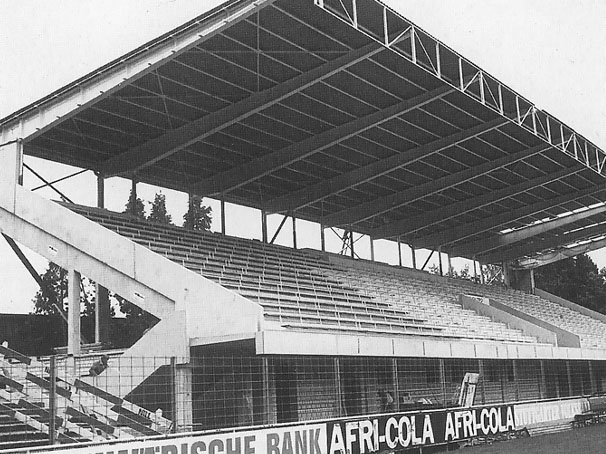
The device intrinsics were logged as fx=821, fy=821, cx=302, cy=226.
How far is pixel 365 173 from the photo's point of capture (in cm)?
2641

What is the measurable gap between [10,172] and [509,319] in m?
18.3

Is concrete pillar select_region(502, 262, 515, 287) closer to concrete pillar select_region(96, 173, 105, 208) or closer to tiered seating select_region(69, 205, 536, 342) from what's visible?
tiered seating select_region(69, 205, 536, 342)

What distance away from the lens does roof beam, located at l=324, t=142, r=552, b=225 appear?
2673 cm

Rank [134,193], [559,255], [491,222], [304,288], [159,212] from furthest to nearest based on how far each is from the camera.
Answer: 1. [159,212]
2. [559,255]
3. [491,222]
4. [134,193]
5. [304,288]

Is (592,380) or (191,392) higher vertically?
(191,392)

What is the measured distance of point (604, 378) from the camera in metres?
35.5

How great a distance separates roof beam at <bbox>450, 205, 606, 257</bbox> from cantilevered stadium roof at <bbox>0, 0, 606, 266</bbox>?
126 inches

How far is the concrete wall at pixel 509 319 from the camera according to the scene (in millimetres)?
28438

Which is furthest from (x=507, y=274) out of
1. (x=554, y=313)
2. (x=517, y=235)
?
(x=517, y=235)

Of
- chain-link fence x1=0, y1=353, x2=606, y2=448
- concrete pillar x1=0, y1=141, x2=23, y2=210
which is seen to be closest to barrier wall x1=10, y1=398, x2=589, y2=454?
chain-link fence x1=0, y1=353, x2=606, y2=448

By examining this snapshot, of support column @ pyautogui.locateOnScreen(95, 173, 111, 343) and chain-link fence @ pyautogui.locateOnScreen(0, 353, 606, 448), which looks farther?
support column @ pyautogui.locateOnScreen(95, 173, 111, 343)

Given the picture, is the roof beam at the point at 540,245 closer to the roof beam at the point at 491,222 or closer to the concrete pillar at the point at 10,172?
the roof beam at the point at 491,222

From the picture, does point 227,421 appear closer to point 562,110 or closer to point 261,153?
point 261,153

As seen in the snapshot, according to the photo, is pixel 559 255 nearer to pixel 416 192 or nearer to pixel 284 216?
pixel 416 192
